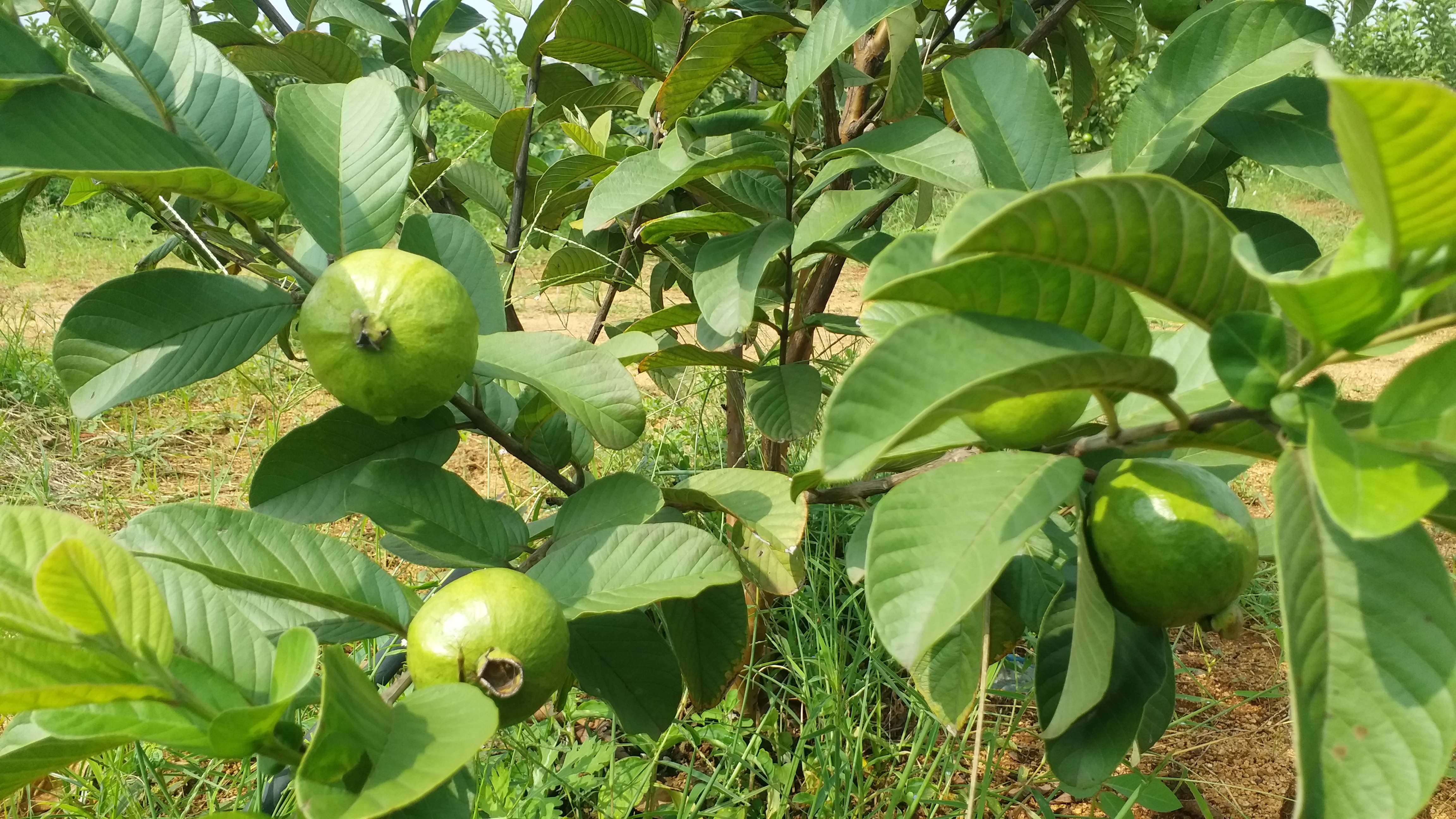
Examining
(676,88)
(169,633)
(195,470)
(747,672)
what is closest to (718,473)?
(676,88)

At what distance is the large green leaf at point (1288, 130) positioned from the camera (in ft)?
2.56

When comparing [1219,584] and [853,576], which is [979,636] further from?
[1219,584]

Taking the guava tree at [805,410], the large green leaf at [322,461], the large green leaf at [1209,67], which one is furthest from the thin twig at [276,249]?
the large green leaf at [1209,67]

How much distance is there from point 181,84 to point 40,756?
A: 1.52ft

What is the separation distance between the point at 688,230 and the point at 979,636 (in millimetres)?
556

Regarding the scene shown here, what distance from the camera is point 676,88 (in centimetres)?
104

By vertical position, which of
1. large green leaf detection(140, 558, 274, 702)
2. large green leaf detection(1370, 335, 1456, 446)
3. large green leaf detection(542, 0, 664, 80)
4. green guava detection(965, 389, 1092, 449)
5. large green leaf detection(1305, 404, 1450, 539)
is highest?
large green leaf detection(1370, 335, 1456, 446)

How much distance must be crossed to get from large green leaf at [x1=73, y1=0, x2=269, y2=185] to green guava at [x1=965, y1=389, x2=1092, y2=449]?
21.9 inches

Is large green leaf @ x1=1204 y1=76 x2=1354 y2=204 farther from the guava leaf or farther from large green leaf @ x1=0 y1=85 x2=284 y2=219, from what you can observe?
large green leaf @ x1=0 y1=85 x2=284 y2=219

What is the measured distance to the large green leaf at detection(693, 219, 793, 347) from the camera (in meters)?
0.95

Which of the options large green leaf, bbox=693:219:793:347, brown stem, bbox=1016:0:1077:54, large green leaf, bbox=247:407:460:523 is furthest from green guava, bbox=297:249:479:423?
brown stem, bbox=1016:0:1077:54

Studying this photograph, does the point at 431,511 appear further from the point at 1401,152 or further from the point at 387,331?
the point at 1401,152

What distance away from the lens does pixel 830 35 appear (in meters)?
0.88

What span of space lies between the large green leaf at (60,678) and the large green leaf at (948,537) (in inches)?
14.4
